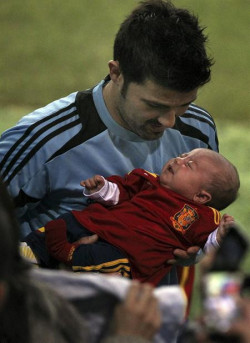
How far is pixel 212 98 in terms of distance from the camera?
496 cm

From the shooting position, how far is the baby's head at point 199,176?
239 cm

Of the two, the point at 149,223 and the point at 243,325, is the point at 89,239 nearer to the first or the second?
the point at 149,223

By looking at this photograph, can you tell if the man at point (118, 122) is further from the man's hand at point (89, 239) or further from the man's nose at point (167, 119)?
the man's hand at point (89, 239)

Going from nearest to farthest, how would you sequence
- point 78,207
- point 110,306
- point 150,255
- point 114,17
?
point 110,306 < point 150,255 < point 78,207 < point 114,17

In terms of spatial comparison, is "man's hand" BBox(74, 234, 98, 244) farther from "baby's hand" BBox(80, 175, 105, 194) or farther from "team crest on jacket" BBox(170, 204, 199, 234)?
"team crest on jacket" BBox(170, 204, 199, 234)

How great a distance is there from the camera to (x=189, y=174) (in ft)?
7.86

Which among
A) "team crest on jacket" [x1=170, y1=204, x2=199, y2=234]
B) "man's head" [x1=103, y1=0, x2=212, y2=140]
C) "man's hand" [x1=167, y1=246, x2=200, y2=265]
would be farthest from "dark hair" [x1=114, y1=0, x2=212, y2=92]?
"man's hand" [x1=167, y1=246, x2=200, y2=265]

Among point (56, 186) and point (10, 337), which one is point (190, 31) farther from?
point (10, 337)

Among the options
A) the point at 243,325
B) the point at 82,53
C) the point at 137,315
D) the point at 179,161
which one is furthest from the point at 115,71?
the point at 82,53

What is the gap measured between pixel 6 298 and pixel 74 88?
3631mm

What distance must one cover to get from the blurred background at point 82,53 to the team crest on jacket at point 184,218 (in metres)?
2.30

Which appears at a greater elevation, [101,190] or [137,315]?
[101,190]

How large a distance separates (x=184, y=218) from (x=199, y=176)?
15cm

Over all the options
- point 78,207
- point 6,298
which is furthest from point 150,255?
point 6,298
